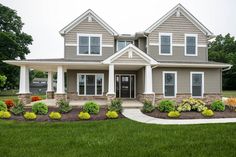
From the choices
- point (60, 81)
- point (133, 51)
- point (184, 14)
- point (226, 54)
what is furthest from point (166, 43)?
point (226, 54)

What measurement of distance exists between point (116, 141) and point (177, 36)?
13.7 metres

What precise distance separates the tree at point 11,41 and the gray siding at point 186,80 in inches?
1027

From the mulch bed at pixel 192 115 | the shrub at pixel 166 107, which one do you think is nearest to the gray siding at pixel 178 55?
the shrub at pixel 166 107

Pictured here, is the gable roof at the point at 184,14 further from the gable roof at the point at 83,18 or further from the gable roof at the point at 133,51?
the gable roof at the point at 133,51

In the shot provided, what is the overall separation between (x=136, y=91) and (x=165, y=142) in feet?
45.2

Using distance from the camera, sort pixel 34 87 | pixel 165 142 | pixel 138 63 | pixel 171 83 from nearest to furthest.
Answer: pixel 165 142
pixel 138 63
pixel 171 83
pixel 34 87

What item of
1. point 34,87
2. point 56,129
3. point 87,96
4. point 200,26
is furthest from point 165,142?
point 34,87

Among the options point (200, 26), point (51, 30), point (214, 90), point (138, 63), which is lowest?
point (214, 90)

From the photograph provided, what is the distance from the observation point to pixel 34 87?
172 ft

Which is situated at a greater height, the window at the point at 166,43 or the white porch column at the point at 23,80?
the window at the point at 166,43

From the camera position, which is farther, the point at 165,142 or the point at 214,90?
the point at 214,90

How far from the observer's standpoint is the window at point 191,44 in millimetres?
19094

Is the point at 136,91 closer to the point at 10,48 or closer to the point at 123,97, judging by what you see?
the point at 123,97

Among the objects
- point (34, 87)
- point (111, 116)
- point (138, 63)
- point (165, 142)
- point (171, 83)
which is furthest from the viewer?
point (34, 87)
